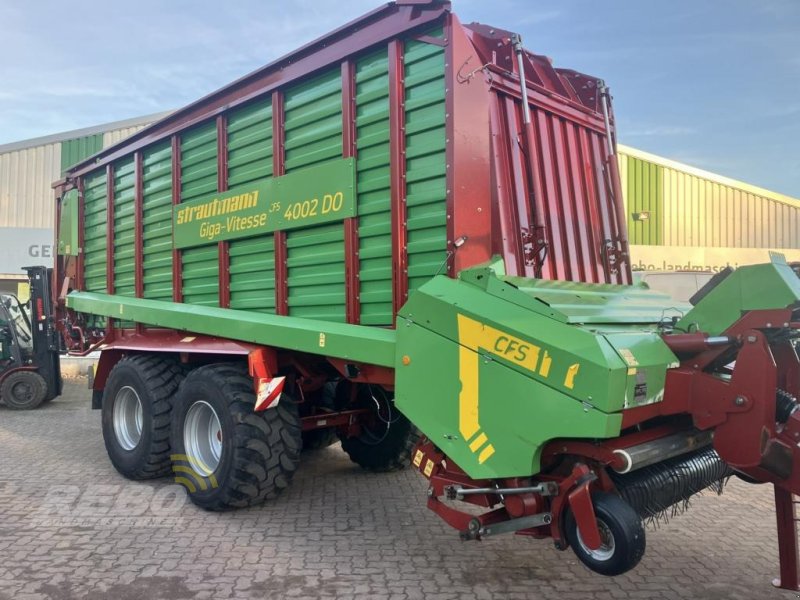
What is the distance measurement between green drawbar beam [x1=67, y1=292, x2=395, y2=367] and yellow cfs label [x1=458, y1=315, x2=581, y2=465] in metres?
0.55

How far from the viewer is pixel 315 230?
4.32 m

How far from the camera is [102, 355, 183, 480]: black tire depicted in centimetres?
533

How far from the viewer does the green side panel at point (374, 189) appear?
12.5 feet

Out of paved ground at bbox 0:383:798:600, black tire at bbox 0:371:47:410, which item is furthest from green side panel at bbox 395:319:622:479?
black tire at bbox 0:371:47:410

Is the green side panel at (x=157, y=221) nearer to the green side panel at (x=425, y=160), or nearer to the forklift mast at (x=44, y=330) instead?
the green side panel at (x=425, y=160)

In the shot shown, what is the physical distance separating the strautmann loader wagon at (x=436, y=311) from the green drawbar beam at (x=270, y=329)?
19 millimetres

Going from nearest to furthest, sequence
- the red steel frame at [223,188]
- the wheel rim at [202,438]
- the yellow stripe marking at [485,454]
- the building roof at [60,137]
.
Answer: the yellow stripe marking at [485,454] → the wheel rim at [202,438] → the red steel frame at [223,188] → the building roof at [60,137]

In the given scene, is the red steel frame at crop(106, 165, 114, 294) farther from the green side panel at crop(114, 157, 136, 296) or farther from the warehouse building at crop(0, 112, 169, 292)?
the warehouse building at crop(0, 112, 169, 292)

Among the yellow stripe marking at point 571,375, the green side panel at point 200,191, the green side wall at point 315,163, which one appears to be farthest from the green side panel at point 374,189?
the green side panel at point 200,191

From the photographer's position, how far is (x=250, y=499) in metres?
4.50

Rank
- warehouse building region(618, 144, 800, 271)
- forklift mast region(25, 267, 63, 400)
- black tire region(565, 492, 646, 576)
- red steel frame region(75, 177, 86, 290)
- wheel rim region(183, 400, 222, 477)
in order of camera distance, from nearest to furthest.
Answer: black tire region(565, 492, 646, 576) < wheel rim region(183, 400, 222, 477) < red steel frame region(75, 177, 86, 290) < forklift mast region(25, 267, 63, 400) < warehouse building region(618, 144, 800, 271)

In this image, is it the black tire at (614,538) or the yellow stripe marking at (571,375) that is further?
the yellow stripe marking at (571,375)

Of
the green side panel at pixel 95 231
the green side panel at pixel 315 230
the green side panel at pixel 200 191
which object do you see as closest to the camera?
the green side panel at pixel 315 230

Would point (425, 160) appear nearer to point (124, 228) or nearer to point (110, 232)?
point (124, 228)
